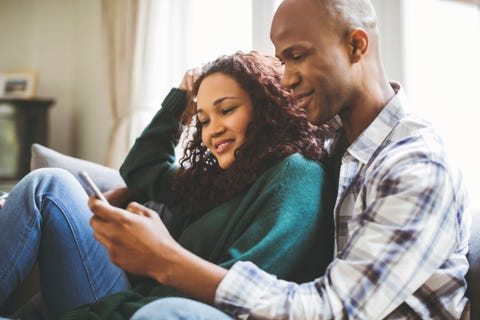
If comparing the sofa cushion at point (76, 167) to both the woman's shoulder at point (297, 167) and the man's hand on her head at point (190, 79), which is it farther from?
the woman's shoulder at point (297, 167)

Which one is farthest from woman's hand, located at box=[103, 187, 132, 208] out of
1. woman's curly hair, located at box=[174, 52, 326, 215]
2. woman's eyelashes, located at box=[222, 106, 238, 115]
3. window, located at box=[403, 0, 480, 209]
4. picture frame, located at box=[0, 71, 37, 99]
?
picture frame, located at box=[0, 71, 37, 99]

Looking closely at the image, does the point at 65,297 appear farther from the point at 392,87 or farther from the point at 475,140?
the point at 475,140

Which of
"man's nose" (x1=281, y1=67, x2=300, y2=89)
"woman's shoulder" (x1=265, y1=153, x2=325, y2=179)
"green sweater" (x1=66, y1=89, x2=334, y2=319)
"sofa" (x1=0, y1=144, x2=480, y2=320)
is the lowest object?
"sofa" (x1=0, y1=144, x2=480, y2=320)

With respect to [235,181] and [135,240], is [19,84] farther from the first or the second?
[135,240]

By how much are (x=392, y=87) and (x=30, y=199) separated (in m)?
0.88

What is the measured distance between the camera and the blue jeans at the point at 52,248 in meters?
1.23

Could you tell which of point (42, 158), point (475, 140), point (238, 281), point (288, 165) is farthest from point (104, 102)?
point (238, 281)

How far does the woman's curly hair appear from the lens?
1237mm

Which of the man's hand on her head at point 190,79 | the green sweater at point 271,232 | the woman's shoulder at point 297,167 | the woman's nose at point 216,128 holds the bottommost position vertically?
the green sweater at point 271,232

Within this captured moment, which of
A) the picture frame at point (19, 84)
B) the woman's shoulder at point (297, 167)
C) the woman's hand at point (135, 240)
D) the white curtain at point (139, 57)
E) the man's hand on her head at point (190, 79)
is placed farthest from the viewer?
the picture frame at point (19, 84)

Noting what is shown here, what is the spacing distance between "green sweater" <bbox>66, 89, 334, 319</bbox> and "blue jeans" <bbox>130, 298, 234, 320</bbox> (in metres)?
0.19

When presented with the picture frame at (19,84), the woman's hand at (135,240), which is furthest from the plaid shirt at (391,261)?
the picture frame at (19,84)

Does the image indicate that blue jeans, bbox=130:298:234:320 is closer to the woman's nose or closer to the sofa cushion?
the woman's nose

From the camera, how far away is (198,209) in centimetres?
139
